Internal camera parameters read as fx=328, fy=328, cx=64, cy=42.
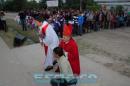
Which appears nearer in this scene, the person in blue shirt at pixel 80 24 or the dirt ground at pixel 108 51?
the dirt ground at pixel 108 51

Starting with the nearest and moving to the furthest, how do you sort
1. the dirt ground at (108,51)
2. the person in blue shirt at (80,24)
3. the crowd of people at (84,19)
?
the dirt ground at (108,51) → the crowd of people at (84,19) → the person in blue shirt at (80,24)

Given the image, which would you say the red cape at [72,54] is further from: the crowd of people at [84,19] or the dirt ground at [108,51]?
the crowd of people at [84,19]

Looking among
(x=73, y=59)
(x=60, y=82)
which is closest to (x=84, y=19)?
(x=73, y=59)

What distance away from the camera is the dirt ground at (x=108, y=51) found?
1146 centimetres

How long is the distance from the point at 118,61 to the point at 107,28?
39.4 ft

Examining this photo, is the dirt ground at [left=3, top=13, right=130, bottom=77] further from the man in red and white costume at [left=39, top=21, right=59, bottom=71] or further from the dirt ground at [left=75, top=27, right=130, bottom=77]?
the man in red and white costume at [left=39, top=21, right=59, bottom=71]

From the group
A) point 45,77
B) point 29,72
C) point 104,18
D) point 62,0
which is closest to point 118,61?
point 29,72

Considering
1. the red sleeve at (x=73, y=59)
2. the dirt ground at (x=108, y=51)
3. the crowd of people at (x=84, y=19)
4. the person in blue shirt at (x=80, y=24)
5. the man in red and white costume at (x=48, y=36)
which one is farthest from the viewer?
the person in blue shirt at (x=80, y=24)

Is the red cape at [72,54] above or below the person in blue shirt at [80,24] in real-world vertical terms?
above

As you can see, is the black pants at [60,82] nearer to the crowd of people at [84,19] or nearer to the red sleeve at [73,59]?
the red sleeve at [73,59]

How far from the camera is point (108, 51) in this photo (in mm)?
14320

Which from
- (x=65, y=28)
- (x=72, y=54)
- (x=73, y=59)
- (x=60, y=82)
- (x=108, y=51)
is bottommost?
(x=108, y=51)

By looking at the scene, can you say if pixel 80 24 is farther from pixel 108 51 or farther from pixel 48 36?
pixel 48 36

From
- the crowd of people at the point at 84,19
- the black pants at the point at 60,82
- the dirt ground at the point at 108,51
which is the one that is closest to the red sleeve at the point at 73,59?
the black pants at the point at 60,82
